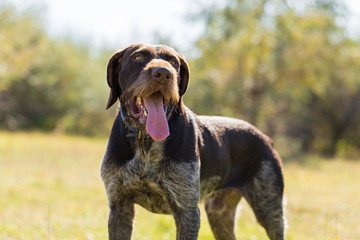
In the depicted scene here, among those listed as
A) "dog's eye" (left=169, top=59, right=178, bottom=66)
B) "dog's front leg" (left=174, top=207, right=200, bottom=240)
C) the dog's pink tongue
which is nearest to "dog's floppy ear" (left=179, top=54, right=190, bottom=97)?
"dog's eye" (left=169, top=59, right=178, bottom=66)

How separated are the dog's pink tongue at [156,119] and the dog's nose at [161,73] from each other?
9.6 inches

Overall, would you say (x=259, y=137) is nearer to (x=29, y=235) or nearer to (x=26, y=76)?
(x=29, y=235)

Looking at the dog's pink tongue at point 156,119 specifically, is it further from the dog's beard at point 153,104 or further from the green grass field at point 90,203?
the green grass field at point 90,203

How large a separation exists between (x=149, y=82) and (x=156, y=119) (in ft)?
1.03

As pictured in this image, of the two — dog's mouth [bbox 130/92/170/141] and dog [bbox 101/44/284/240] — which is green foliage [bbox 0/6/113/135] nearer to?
dog [bbox 101/44/284/240]

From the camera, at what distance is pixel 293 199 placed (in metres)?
11.2

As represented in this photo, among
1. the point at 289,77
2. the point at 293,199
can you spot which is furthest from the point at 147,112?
the point at 289,77

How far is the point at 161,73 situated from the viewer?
135 inches

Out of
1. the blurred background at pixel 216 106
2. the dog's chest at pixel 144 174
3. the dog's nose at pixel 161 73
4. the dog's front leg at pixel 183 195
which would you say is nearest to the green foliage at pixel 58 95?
the blurred background at pixel 216 106

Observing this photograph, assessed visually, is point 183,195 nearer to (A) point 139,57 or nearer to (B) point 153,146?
(B) point 153,146

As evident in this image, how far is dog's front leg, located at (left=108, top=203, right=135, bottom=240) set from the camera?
3.98 metres

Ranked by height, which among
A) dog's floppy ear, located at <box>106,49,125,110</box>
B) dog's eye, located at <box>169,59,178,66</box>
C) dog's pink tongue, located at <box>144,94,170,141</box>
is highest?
dog's eye, located at <box>169,59,178,66</box>

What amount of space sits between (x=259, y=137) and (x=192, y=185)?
1.45 metres

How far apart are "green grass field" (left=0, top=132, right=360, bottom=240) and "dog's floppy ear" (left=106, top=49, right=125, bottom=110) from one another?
4.16 ft
